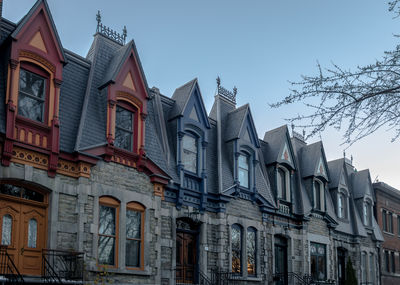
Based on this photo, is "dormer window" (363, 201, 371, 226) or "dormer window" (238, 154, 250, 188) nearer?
"dormer window" (238, 154, 250, 188)

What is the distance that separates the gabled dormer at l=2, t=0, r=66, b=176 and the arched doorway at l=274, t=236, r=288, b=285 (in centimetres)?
1310

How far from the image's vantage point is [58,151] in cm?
1578

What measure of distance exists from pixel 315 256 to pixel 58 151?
16.6m

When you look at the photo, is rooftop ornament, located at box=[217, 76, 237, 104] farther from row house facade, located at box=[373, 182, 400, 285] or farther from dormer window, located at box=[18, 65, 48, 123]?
row house facade, located at box=[373, 182, 400, 285]

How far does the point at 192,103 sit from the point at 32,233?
8.71 meters

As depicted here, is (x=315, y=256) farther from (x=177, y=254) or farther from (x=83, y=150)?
(x=83, y=150)

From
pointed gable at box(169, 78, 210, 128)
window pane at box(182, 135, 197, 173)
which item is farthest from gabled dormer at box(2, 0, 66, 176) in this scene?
window pane at box(182, 135, 197, 173)

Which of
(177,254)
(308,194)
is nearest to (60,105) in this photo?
(177,254)

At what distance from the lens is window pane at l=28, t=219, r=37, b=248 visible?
15.4 meters

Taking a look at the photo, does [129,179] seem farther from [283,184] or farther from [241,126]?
[283,184]

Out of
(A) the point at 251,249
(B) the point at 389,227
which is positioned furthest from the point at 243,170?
(B) the point at 389,227

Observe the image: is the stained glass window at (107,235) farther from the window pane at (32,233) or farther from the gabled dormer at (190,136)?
the gabled dormer at (190,136)

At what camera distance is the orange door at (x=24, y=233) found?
1489 cm

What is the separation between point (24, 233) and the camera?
15250 mm
